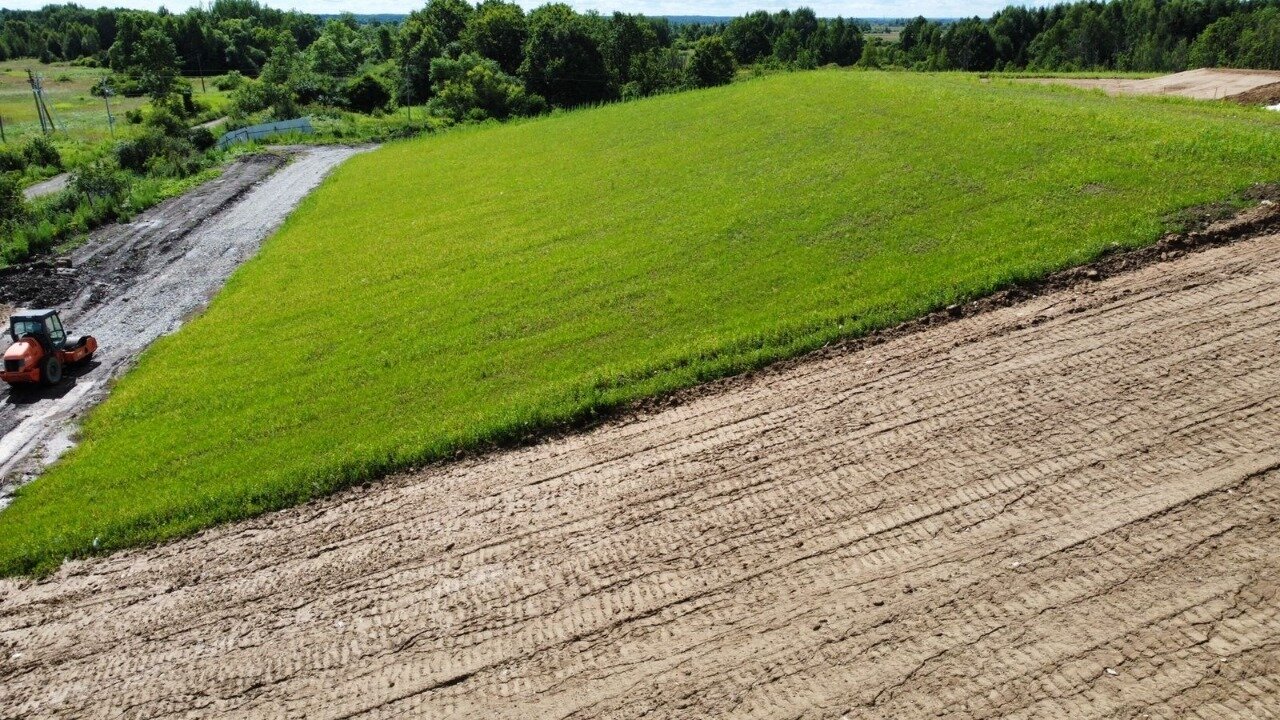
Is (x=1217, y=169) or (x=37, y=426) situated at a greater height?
(x=1217, y=169)

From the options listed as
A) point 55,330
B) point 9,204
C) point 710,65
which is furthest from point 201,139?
point 710,65

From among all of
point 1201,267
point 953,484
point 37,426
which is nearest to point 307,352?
point 37,426

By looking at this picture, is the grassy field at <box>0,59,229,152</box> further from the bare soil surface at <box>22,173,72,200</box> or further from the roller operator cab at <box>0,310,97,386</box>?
the roller operator cab at <box>0,310,97,386</box>

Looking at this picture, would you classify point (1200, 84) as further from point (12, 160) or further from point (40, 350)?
point (12, 160)

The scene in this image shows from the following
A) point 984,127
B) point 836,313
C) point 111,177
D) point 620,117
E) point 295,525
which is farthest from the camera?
point 620,117

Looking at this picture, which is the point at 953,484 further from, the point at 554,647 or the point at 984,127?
the point at 984,127

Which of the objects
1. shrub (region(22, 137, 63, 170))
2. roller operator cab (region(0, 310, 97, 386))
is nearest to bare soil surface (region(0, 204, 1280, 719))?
roller operator cab (region(0, 310, 97, 386))
